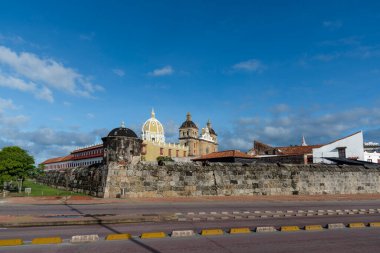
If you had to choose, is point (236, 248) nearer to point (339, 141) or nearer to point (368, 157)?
point (339, 141)

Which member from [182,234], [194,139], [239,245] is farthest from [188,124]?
[239,245]

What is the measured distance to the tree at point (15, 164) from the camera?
2784cm

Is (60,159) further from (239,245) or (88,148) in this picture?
(239,245)

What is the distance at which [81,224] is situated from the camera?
10797 mm

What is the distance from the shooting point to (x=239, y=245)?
7559mm

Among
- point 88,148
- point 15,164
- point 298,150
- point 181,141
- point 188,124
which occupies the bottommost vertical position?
point 15,164

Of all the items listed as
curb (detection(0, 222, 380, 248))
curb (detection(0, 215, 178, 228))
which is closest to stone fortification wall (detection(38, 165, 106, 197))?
curb (detection(0, 215, 178, 228))

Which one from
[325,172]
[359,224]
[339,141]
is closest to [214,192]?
[325,172]

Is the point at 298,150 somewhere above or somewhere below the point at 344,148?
above

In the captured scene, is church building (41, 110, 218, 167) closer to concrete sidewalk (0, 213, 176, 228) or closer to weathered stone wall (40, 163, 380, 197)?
weathered stone wall (40, 163, 380, 197)

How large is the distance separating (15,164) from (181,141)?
314 feet

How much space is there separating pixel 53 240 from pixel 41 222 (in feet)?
10.1

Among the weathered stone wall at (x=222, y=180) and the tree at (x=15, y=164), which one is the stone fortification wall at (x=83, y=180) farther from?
the tree at (x=15, y=164)

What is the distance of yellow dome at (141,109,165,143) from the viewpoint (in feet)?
366
